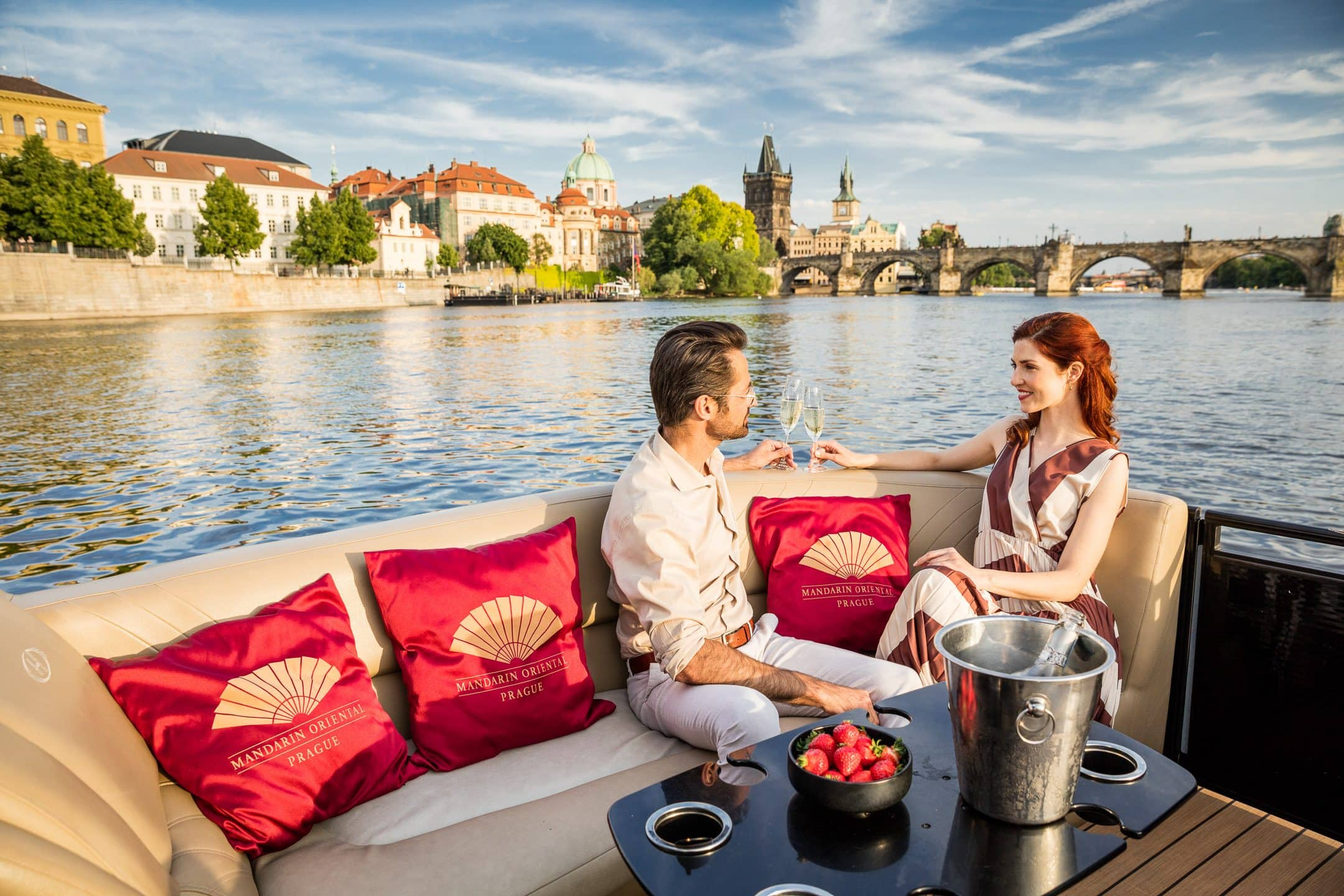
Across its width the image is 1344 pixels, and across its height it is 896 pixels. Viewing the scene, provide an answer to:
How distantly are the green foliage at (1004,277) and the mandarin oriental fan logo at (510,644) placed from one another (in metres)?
108

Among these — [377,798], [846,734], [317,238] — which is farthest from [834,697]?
[317,238]

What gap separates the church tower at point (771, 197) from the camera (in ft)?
346

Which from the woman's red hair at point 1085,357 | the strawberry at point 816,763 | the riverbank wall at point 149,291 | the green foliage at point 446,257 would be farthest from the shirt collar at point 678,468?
the green foliage at point 446,257

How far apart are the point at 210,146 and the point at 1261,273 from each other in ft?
353

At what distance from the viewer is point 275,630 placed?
1934mm

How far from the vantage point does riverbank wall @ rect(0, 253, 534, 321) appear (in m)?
34.9

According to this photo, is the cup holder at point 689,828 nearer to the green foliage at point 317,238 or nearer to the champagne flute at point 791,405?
the champagne flute at point 791,405

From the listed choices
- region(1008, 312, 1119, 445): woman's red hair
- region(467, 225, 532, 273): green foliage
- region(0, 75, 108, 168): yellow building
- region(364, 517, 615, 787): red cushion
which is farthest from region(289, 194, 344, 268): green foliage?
region(1008, 312, 1119, 445): woman's red hair

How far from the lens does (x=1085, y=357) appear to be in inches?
99.8

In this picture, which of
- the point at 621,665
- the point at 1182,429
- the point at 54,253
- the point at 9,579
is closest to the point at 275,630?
the point at 621,665

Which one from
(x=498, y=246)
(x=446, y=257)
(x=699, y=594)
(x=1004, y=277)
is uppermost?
(x=498, y=246)

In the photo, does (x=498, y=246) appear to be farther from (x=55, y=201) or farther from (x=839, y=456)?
(x=839, y=456)

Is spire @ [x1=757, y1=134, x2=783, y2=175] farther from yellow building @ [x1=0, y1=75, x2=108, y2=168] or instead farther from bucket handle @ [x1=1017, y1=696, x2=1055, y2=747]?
bucket handle @ [x1=1017, y1=696, x2=1055, y2=747]

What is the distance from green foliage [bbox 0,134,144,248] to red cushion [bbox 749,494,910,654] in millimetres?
45833
